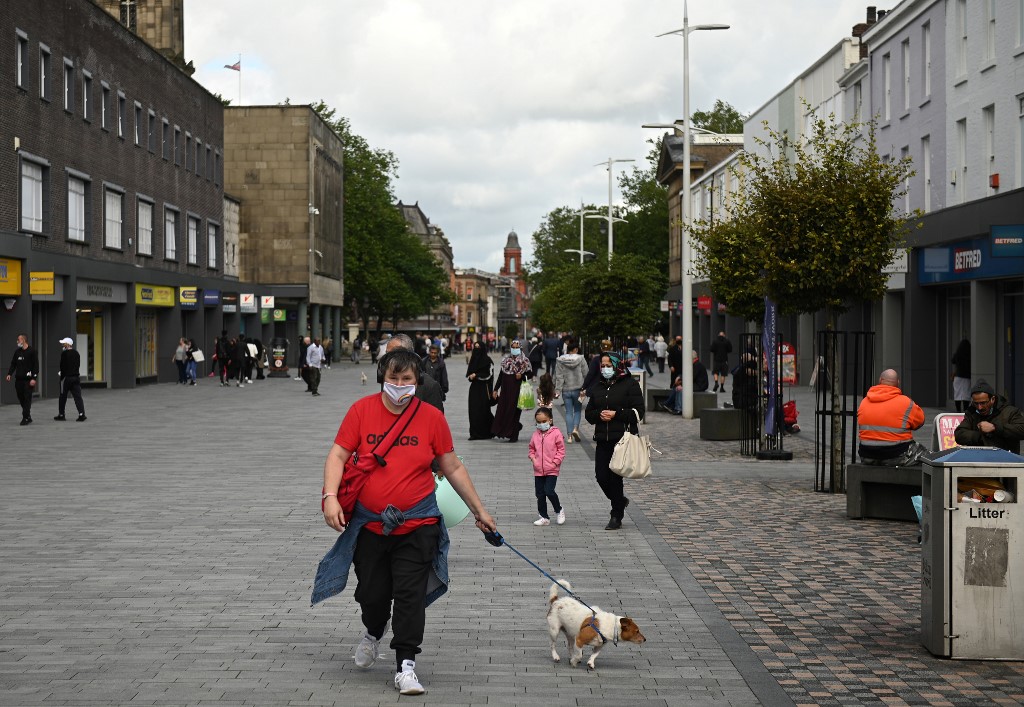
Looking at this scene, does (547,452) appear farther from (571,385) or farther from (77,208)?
(77,208)

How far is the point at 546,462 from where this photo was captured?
12.9 meters

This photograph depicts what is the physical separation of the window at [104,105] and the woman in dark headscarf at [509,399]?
24.0 m

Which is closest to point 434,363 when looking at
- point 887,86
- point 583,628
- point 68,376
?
point 68,376

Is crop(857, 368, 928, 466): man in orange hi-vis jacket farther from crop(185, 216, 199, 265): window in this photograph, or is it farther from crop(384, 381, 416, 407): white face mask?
crop(185, 216, 199, 265): window

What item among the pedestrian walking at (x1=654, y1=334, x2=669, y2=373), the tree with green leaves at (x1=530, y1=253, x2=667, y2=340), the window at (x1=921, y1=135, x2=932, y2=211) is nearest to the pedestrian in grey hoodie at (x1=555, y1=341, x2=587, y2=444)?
the window at (x1=921, y1=135, x2=932, y2=211)

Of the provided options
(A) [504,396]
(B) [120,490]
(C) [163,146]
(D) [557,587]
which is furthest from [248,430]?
(C) [163,146]

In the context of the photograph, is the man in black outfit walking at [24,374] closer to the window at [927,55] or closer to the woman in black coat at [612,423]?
the woman in black coat at [612,423]

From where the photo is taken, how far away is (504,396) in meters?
23.5

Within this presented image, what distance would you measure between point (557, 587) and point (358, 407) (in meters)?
1.65

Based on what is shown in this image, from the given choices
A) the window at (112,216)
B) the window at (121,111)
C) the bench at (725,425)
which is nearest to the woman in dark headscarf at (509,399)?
the bench at (725,425)

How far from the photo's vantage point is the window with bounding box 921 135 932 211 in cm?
3331

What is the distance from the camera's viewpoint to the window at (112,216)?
142 feet

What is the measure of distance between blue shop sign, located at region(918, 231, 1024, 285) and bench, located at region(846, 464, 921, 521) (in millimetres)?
10733

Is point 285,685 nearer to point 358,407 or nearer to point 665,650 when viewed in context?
point 358,407
